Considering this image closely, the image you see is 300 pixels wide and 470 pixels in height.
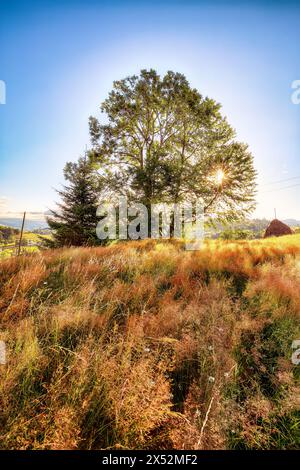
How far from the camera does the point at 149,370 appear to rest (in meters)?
1.87

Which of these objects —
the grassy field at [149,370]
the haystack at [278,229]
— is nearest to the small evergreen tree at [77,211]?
the grassy field at [149,370]

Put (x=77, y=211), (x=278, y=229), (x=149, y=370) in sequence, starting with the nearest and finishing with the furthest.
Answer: (x=149, y=370), (x=77, y=211), (x=278, y=229)

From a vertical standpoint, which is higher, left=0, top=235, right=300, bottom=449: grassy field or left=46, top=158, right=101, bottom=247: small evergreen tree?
left=46, top=158, right=101, bottom=247: small evergreen tree

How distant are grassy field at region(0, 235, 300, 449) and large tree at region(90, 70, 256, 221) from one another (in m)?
11.5

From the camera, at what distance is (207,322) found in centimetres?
290

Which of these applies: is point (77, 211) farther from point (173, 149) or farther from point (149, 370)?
point (149, 370)

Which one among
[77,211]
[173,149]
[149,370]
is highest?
[173,149]

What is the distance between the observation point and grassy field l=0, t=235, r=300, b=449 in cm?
148

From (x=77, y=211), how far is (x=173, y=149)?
31.7 ft

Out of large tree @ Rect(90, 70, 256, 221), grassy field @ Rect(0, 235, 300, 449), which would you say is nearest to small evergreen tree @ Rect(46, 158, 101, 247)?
large tree @ Rect(90, 70, 256, 221)

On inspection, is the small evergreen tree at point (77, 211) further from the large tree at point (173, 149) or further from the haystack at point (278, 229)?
the haystack at point (278, 229)

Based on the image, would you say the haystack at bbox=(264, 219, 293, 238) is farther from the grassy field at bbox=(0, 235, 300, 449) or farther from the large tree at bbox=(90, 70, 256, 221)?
the grassy field at bbox=(0, 235, 300, 449)

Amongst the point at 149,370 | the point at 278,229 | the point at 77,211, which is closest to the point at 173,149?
the point at 77,211

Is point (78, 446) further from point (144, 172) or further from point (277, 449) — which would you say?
point (144, 172)
